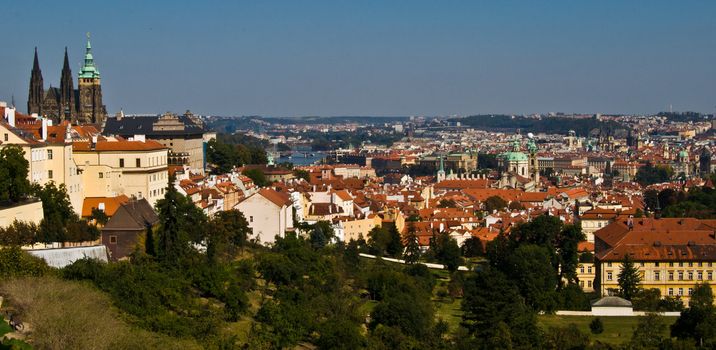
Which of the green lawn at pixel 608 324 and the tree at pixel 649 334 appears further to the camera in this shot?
the green lawn at pixel 608 324

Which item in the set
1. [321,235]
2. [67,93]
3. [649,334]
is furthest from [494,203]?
[649,334]

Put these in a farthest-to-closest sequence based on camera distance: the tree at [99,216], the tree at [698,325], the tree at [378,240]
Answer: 1. the tree at [378,240]
2. the tree at [99,216]
3. the tree at [698,325]

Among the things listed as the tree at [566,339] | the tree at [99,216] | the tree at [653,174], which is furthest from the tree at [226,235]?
the tree at [653,174]

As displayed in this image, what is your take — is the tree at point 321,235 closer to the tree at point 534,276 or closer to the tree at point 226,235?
the tree at point 226,235

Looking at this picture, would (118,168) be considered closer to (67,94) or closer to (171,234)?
(171,234)

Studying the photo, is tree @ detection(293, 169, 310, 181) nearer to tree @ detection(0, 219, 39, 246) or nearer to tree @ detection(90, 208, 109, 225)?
tree @ detection(90, 208, 109, 225)

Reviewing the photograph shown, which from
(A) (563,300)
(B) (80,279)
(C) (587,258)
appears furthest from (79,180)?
(C) (587,258)

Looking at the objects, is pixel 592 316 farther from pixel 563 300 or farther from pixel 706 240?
pixel 706 240
